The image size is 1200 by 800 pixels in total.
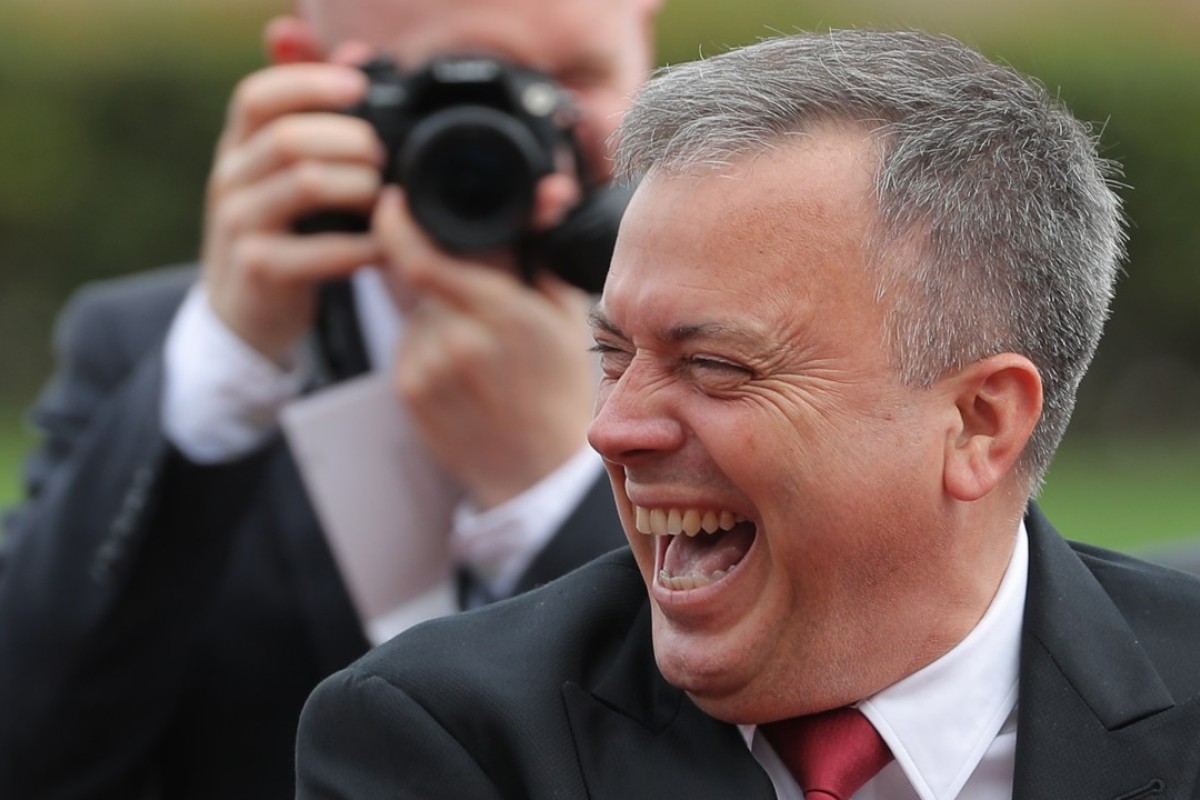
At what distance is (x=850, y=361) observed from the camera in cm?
190

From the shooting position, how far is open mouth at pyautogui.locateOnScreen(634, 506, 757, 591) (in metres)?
1.91

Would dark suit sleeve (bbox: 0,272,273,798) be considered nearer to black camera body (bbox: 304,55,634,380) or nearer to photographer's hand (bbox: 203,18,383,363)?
photographer's hand (bbox: 203,18,383,363)

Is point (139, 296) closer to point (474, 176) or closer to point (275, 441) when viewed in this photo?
point (275, 441)

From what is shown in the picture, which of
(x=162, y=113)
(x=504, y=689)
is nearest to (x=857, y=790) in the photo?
(x=504, y=689)

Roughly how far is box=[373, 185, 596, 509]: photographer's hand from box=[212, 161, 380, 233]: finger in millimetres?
49

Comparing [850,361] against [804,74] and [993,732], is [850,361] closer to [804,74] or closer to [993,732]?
[804,74]

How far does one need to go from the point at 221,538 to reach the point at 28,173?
9.09 meters

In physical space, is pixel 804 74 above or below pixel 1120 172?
above

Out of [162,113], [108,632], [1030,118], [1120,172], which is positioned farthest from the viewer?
[162,113]

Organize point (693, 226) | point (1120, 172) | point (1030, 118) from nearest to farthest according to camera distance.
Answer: point (693, 226), point (1030, 118), point (1120, 172)

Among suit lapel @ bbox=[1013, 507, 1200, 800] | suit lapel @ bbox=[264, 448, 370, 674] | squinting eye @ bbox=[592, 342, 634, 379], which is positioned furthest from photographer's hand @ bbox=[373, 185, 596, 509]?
suit lapel @ bbox=[1013, 507, 1200, 800]

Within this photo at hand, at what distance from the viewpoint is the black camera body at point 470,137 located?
298cm

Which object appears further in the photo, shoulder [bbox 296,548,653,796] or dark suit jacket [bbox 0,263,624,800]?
dark suit jacket [bbox 0,263,624,800]

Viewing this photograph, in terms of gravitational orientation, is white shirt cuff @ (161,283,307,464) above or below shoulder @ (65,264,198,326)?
above
